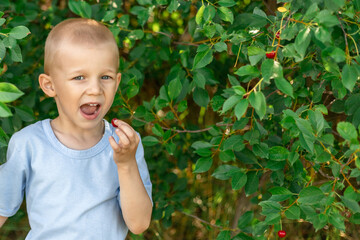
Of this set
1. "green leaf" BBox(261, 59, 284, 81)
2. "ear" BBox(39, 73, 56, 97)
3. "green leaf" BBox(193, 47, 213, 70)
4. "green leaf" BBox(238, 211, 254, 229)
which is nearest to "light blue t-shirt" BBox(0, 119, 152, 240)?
"ear" BBox(39, 73, 56, 97)

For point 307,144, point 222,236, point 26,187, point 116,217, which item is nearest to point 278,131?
point 222,236

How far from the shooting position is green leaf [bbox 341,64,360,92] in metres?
1.35

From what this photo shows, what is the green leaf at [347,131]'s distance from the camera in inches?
50.8

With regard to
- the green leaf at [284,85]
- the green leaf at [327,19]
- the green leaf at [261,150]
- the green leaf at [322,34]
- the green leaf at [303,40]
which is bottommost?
the green leaf at [261,150]

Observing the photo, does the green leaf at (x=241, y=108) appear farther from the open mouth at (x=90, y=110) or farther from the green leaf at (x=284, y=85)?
the open mouth at (x=90, y=110)

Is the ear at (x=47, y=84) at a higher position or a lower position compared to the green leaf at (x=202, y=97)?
higher

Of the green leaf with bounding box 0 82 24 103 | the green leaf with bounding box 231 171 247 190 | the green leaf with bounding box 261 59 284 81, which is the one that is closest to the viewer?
the green leaf with bounding box 0 82 24 103

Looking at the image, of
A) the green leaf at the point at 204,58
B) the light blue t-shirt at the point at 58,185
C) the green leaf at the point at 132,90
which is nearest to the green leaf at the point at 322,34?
the green leaf at the point at 204,58

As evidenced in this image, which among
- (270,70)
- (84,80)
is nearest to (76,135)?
(84,80)

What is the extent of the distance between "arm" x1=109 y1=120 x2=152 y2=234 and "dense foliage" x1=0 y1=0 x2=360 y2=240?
0.28m

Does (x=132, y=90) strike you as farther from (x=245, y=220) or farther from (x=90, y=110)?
(x=245, y=220)

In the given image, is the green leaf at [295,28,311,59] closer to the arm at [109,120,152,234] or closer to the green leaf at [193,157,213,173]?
the arm at [109,120,152,234]

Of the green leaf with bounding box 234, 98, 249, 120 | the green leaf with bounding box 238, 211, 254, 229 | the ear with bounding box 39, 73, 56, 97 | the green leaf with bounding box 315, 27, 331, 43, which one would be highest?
the green leaf with bounding box 315, 27, 331, 43

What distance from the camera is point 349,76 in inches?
53.3
